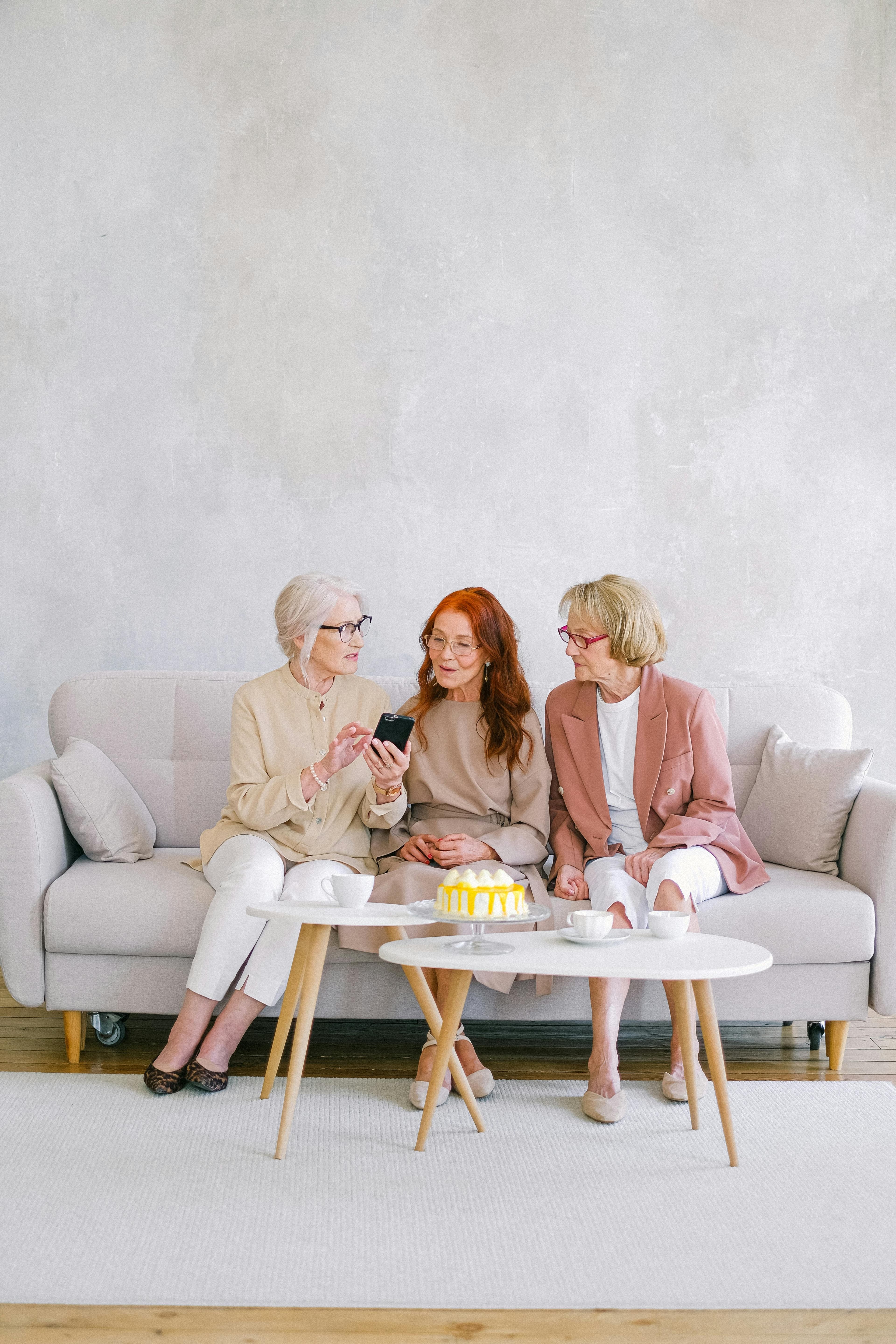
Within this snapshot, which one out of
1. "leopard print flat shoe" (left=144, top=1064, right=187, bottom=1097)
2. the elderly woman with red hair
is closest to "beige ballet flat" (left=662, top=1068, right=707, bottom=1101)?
the elderly woman with red hair

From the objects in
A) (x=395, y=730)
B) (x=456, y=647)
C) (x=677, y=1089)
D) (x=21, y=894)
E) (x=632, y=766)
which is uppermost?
(x=456, y=647)

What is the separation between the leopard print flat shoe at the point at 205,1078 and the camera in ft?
7.88

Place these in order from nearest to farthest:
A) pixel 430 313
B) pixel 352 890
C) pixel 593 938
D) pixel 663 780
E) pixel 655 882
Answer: pixel 593 938 < pixel 352 890 < pixel 655 882 < pixel 663 780 < pixel 430 313

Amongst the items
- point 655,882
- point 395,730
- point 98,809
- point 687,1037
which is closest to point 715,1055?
point 687,1037

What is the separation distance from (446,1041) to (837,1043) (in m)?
1.08

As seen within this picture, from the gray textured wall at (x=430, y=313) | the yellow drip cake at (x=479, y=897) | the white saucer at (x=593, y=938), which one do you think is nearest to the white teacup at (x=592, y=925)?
the white saucer at (x=593, y=938)

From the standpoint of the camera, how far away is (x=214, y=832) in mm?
2748

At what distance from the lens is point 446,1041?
213 cm

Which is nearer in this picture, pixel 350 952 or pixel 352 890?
pixel 352 890

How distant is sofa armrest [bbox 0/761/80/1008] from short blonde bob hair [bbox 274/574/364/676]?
2.32 ft

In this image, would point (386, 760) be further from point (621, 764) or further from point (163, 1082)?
point (163, 1082)

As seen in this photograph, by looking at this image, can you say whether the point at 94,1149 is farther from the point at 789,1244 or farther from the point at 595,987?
the point at 789,1244

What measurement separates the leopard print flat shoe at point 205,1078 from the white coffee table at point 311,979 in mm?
95

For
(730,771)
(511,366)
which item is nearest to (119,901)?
(730,771)
